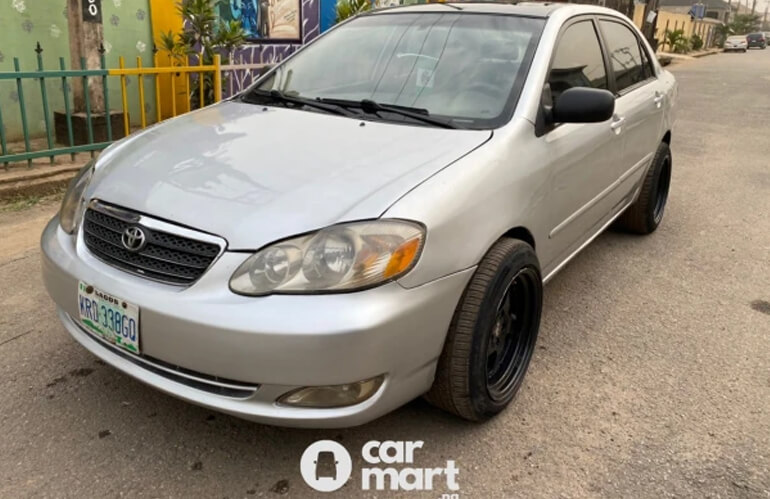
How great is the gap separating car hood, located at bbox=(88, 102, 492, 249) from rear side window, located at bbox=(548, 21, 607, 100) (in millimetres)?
767

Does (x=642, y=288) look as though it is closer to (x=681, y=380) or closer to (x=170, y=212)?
(x=681, y=380)

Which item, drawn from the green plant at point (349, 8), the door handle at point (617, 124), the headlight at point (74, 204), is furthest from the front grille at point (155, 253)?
the green plant at point (349, 8)

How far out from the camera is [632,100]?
4.11 meters

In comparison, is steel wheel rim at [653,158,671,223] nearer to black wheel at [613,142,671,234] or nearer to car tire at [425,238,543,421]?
black wheel at [613,142,671,234]

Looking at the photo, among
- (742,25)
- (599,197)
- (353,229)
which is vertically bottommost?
(599,197)

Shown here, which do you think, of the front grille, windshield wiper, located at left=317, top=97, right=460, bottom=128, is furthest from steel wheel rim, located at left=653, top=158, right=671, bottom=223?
the front grille

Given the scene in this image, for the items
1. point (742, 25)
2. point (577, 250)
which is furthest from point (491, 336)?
point (742, 25)

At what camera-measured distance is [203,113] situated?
3240 millimetres

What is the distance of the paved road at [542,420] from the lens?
91.0 inches

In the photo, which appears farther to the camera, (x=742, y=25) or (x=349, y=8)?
(x=742, y=25)

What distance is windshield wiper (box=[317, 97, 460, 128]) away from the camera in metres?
2.82

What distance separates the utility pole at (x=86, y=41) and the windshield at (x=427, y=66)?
3.38m

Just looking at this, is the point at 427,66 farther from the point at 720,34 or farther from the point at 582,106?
the point at 720,34

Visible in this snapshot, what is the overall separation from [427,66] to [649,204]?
2424mm
